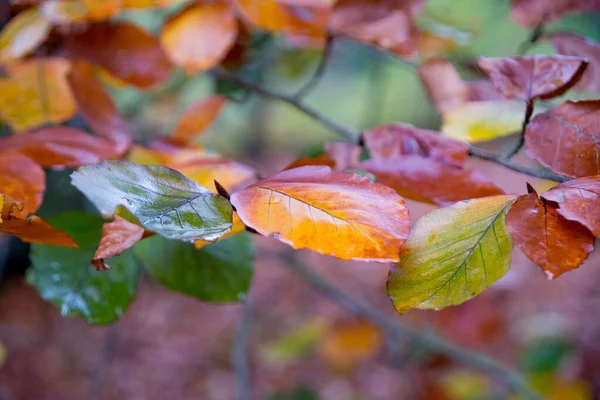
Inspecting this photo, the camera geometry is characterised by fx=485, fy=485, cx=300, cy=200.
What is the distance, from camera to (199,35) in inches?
22.0

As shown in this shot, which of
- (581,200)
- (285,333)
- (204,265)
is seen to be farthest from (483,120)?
(285,333)

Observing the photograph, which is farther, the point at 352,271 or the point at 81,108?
the point at 352,271

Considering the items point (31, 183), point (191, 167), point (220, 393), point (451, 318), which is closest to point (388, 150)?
point (191, 167)

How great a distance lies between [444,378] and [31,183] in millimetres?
1396

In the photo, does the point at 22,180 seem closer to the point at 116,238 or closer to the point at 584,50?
the point at 116,238

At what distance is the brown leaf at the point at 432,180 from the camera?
1.16ft

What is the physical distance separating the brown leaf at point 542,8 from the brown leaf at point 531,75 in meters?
0.23

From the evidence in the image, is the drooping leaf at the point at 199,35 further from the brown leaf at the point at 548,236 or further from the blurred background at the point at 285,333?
the brown leaf at the point at 548,236

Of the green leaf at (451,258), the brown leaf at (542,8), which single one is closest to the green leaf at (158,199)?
the green leaf at (451,258)

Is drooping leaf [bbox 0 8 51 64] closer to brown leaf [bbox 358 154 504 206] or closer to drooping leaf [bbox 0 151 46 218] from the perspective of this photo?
drooping leaf [bbox 0 151 46 218]

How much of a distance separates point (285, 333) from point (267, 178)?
1667mm

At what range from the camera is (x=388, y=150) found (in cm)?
44

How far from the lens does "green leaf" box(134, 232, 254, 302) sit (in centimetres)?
43

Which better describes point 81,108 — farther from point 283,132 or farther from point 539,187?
point 283,132
